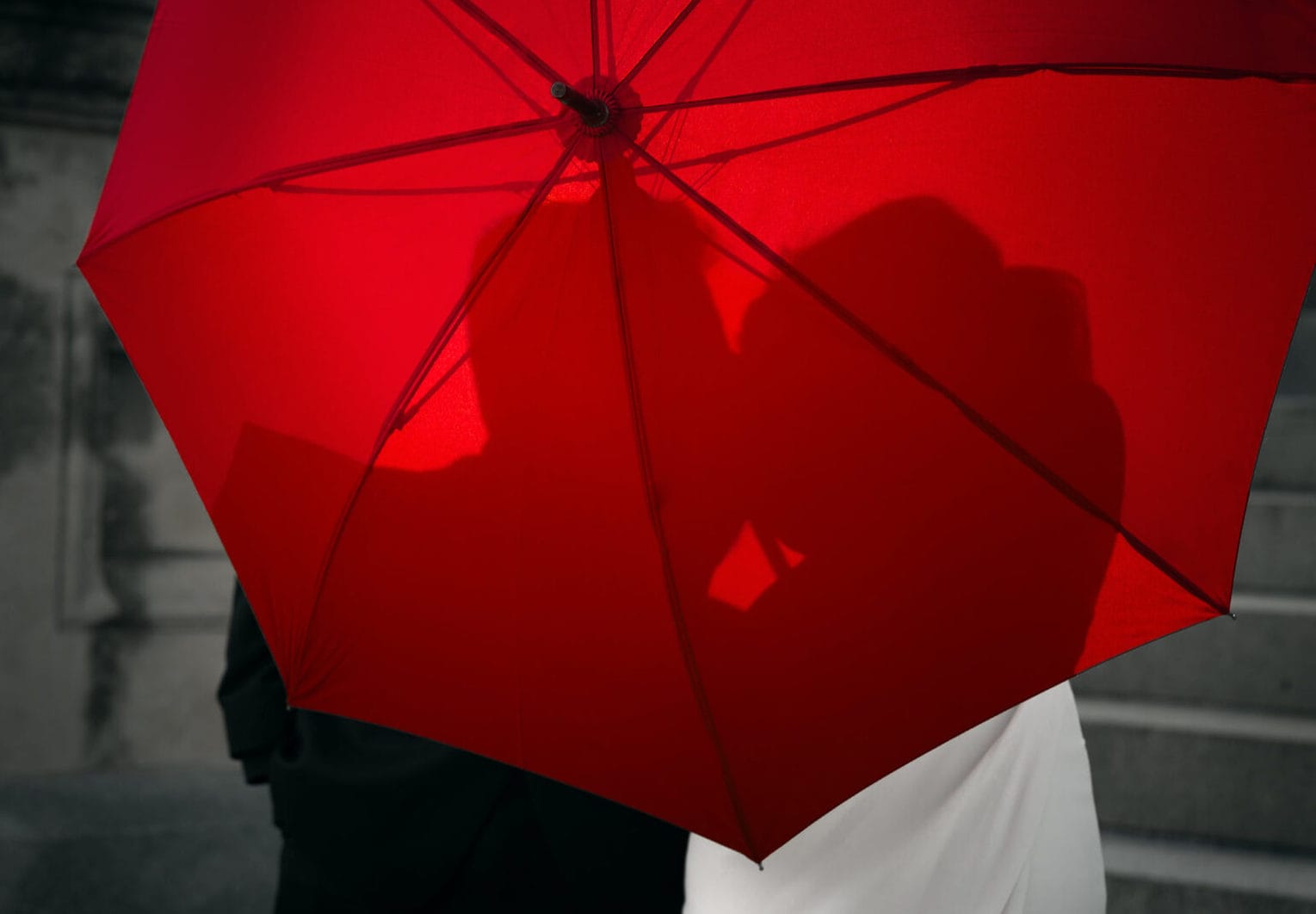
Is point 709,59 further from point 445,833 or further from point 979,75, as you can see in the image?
point 445,833

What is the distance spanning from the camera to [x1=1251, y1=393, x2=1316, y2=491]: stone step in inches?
130

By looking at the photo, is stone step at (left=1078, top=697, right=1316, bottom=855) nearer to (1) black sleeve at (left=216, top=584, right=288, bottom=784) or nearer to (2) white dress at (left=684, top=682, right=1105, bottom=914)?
(2) white dress at (left=684, top=682, right=1105, bottom=914)

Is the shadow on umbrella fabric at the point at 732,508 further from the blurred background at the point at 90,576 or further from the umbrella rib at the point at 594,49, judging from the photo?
the blurred background at the point at 90,576

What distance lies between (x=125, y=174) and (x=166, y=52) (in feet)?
0.65

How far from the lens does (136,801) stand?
4012mm

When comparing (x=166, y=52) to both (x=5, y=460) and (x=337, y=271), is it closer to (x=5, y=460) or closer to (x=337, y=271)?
(x=337, y=271)

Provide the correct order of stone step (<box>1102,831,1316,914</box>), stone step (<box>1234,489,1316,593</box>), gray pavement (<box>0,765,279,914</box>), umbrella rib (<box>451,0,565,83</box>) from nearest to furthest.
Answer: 1. umbrella rib (<box>451,0,565,83</box>)
2. stone step (<box>1102,831,1316,914</box>)
3. stone step (<box>1234,489,1316,593</box>)
4. gray pavement (<box>0,765,279,914</box>)

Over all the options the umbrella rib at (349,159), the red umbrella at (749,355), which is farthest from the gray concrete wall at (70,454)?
the red umbrella at (749,355)

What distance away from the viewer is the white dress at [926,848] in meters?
1.99

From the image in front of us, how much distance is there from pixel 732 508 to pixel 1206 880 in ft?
7.01

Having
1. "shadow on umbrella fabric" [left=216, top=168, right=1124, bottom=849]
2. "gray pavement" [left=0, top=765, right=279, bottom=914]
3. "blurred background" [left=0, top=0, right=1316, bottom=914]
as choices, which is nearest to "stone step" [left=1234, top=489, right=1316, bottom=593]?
"blurred background" [left=0, top=0, right=1316, bottom=914]

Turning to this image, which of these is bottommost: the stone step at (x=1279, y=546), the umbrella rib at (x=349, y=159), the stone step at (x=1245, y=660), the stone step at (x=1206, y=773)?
the stone step at (x=1206, y=773)

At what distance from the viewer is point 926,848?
2008 mm

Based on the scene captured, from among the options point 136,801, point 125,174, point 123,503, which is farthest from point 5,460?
point 125,174
